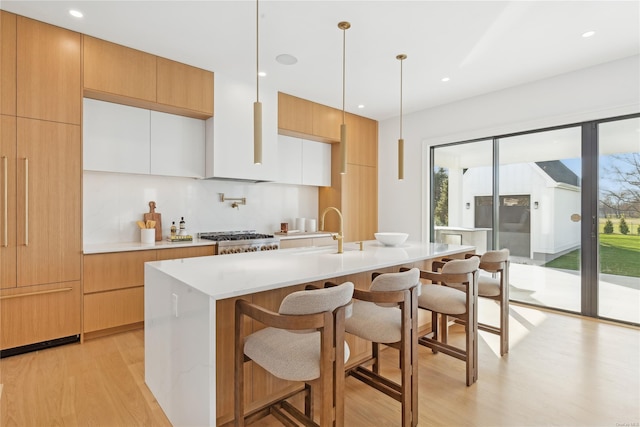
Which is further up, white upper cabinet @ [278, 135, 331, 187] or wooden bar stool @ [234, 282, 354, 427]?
white upper cabinet @ [278, 135, 331, 187]

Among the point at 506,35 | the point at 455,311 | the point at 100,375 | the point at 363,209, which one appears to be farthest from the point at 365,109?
the point at 100,375

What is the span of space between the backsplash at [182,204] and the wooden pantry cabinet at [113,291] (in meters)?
0.57

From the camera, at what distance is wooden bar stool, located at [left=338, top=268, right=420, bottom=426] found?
176 centimetres

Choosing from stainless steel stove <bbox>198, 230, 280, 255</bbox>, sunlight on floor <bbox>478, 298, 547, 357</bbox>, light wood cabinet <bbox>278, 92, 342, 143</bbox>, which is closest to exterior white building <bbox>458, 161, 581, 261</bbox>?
sunlight on floor <bbox>478, 298, 547, 357</bbox>

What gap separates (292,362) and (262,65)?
10.4 ft

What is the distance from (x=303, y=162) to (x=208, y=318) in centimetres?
371

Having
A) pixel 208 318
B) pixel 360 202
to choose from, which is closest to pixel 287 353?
pixel 208 318

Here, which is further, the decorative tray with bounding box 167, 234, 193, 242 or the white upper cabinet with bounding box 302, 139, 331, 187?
the white upper cabinet with bounding box 302, 139, 331, 187

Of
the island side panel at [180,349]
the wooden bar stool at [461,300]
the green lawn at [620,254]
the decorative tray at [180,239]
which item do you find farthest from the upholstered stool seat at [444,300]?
the decorative tray at [180,239]

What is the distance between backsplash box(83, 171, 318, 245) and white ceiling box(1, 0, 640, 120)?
139 centimetres

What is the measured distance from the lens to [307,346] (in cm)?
155

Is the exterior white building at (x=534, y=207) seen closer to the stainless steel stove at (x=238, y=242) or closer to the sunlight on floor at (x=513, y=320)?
the sunlight on floor at (x=513, y=320)

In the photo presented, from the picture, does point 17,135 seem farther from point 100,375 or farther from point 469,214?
point 469,214

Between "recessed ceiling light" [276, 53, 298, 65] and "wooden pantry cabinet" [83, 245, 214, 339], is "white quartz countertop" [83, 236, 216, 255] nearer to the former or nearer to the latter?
"wooden pantry cabinet" [83, 245, 214, 339]
